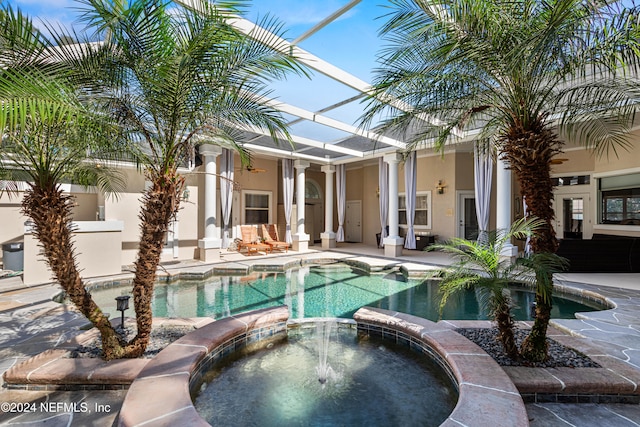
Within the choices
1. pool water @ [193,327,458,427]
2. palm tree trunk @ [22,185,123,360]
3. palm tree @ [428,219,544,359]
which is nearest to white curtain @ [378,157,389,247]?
pool water @ [193,327,458,427]

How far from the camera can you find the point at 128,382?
256 centimetres

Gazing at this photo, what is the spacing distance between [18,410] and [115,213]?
6.53m

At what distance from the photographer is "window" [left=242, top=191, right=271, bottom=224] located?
1184 centimetres

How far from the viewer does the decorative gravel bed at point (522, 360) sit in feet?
9.11

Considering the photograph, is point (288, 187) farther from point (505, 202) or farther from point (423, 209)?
point (505, 202)

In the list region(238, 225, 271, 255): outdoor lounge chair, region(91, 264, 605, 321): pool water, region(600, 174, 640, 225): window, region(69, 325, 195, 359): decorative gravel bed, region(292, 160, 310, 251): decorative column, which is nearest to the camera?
region(69, 325, 195, 359): decorative gravel bed

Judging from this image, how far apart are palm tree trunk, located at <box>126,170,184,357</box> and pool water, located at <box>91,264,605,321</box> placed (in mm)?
1797

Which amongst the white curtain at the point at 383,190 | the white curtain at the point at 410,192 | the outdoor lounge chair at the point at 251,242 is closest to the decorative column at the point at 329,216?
the white curtain at the point at 383,190

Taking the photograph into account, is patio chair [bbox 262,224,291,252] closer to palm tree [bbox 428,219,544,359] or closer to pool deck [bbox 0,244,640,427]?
pool deck [bbox 0,244,640,427]

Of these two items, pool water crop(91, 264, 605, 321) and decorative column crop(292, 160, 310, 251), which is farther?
decorative column crop(292, 160, 310, 251)

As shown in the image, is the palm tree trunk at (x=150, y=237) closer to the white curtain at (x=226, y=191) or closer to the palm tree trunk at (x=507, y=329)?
the palm tree trunk at (x=507, y=329)

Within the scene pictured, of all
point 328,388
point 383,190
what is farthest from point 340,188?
point 328,388

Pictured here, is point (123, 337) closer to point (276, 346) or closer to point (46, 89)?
point (276, 346)

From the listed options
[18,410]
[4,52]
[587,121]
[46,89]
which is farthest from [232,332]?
[587,121]
